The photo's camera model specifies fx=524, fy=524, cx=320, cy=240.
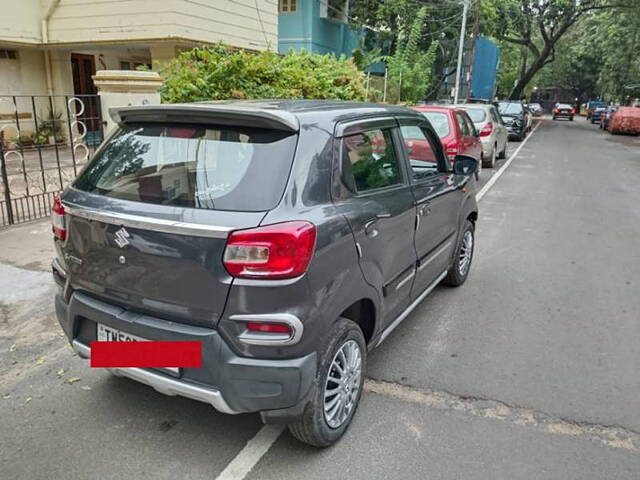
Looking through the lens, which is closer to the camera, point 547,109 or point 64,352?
point 64,352

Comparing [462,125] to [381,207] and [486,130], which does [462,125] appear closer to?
[486,130]

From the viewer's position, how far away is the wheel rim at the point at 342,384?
279cm

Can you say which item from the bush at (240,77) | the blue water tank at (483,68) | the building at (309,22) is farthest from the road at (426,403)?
the blue water tank at (483,68)

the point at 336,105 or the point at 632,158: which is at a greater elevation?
the point at 336,105

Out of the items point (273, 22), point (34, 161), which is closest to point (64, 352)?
point (34, 161)

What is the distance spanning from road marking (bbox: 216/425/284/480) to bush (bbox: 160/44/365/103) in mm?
5284

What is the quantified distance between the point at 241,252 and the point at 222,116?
0.76m

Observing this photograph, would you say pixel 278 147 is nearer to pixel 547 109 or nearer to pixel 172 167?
pixel 172 167

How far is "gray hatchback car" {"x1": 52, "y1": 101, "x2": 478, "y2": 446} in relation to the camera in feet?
7.68

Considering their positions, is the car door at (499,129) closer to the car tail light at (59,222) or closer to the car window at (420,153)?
the car window at (420,153)

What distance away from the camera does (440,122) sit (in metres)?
9.53

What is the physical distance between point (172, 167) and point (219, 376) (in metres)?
1.08

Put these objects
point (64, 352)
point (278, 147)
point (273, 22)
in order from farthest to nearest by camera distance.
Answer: point (273, 22), point (64, 352), point (278, 147)

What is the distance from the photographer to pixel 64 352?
152 inches
